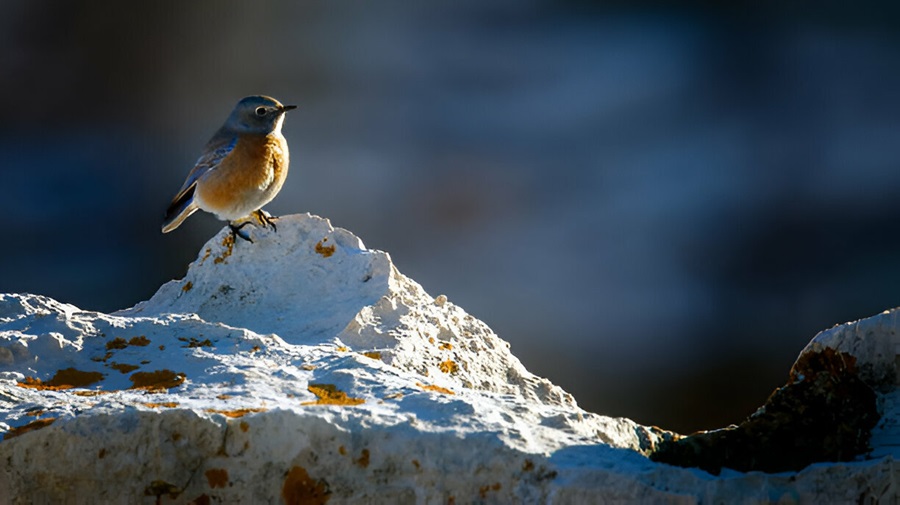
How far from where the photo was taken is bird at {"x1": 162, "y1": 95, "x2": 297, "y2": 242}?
5699 mm

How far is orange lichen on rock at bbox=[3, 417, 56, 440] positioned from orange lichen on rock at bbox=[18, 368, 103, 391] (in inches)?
19.2

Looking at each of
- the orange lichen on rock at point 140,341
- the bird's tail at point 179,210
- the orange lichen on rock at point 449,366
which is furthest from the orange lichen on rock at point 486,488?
the bird's tail at point 179,210

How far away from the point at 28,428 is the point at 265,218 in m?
2.46

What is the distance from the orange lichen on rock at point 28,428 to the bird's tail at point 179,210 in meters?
3.07

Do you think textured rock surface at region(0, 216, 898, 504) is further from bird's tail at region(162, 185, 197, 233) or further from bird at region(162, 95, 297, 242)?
bird's tail at region(162, 185, 197, 233)

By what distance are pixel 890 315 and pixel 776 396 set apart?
49 centimetres

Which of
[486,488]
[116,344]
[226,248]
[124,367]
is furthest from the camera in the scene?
[226,248]

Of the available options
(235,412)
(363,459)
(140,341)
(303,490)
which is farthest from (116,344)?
(363,459)

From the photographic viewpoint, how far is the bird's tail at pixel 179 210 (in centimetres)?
612

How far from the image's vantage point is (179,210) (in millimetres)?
6172

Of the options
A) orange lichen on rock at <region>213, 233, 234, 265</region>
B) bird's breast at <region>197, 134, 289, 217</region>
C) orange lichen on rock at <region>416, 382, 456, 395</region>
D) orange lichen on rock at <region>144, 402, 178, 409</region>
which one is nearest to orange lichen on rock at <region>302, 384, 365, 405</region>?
orange lichen on rock at <region>416, 382, 456, 395</region>

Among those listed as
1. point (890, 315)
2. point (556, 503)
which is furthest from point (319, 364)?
point (890, 315)

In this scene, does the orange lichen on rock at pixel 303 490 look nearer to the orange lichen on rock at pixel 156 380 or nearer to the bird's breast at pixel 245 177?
the orange lichen on rock at pixel 156 380

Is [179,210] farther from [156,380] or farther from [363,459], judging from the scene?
[363,459]
